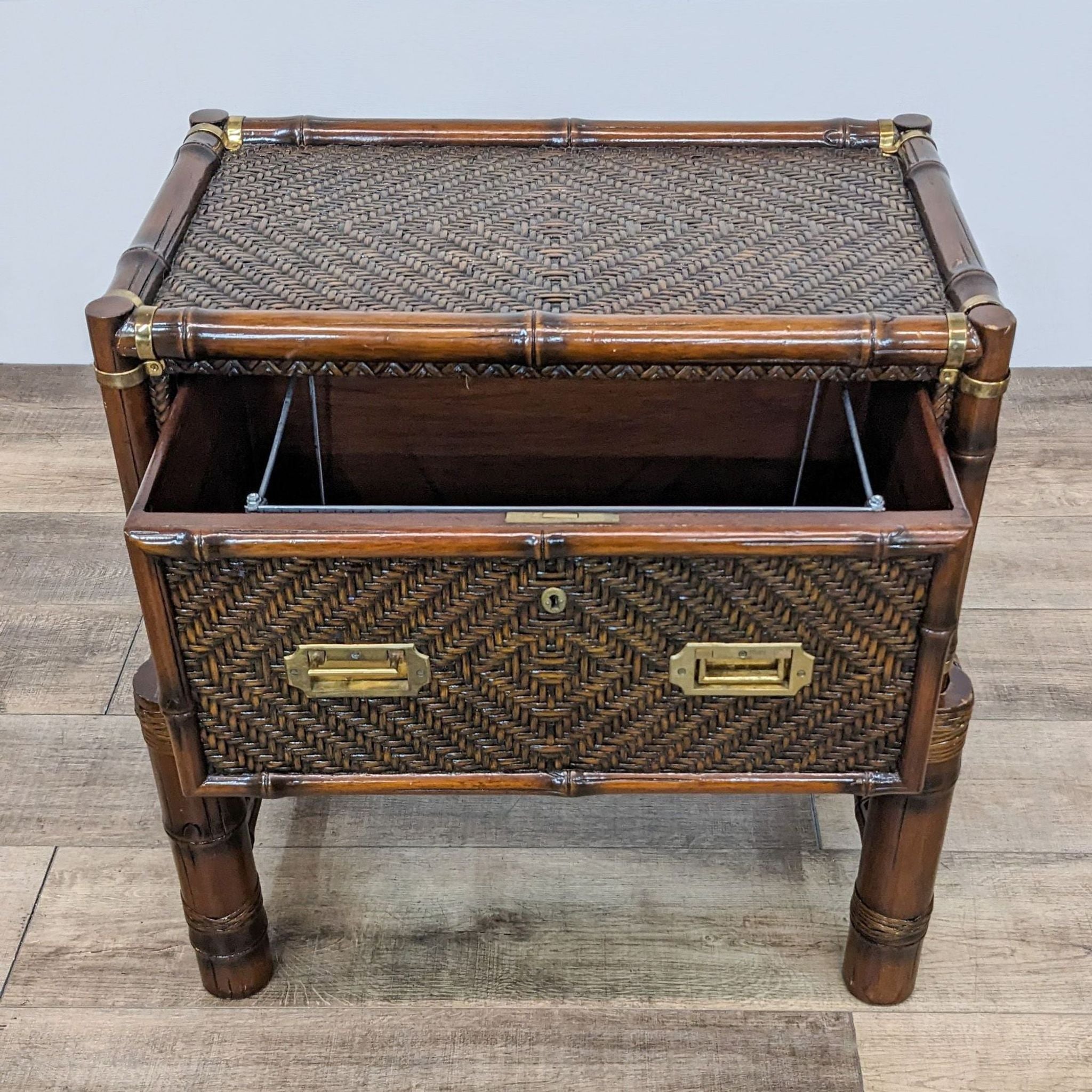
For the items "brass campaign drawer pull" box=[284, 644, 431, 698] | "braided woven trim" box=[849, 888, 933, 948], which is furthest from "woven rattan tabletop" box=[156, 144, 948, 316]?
"braided woven trim" box=[849, 888, 933, 948]

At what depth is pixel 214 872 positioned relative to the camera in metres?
1.21

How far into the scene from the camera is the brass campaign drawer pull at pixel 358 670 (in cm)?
105

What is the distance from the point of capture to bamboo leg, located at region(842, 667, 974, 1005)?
3.79ft

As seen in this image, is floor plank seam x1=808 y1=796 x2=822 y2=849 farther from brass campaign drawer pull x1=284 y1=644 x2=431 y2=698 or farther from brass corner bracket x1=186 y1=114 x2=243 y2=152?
brass corner bracket x1=186 y1=114 x2=243 y2=152

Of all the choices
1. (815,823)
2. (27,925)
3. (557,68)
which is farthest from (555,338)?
(557,68)

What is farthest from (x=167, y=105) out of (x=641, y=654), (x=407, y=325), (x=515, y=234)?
(x=641, y=654)

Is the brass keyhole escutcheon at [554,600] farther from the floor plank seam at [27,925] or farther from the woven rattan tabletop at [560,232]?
the floor plank seam at [27,925]

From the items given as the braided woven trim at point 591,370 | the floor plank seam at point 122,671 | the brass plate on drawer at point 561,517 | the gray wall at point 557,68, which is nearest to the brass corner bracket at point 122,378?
the braided woven trim at point 591,370

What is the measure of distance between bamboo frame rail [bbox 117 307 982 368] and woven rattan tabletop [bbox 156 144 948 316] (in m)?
0.03

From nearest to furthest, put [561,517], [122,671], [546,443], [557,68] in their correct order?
[561,517]
[546,443]
[122,671]
[557,68]

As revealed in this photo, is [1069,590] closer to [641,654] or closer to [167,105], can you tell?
[641,654]

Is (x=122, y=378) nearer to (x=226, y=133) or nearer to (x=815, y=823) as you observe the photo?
(x=226, y=133)

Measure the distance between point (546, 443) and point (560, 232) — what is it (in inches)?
7.9

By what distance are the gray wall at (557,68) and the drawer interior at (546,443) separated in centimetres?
69
